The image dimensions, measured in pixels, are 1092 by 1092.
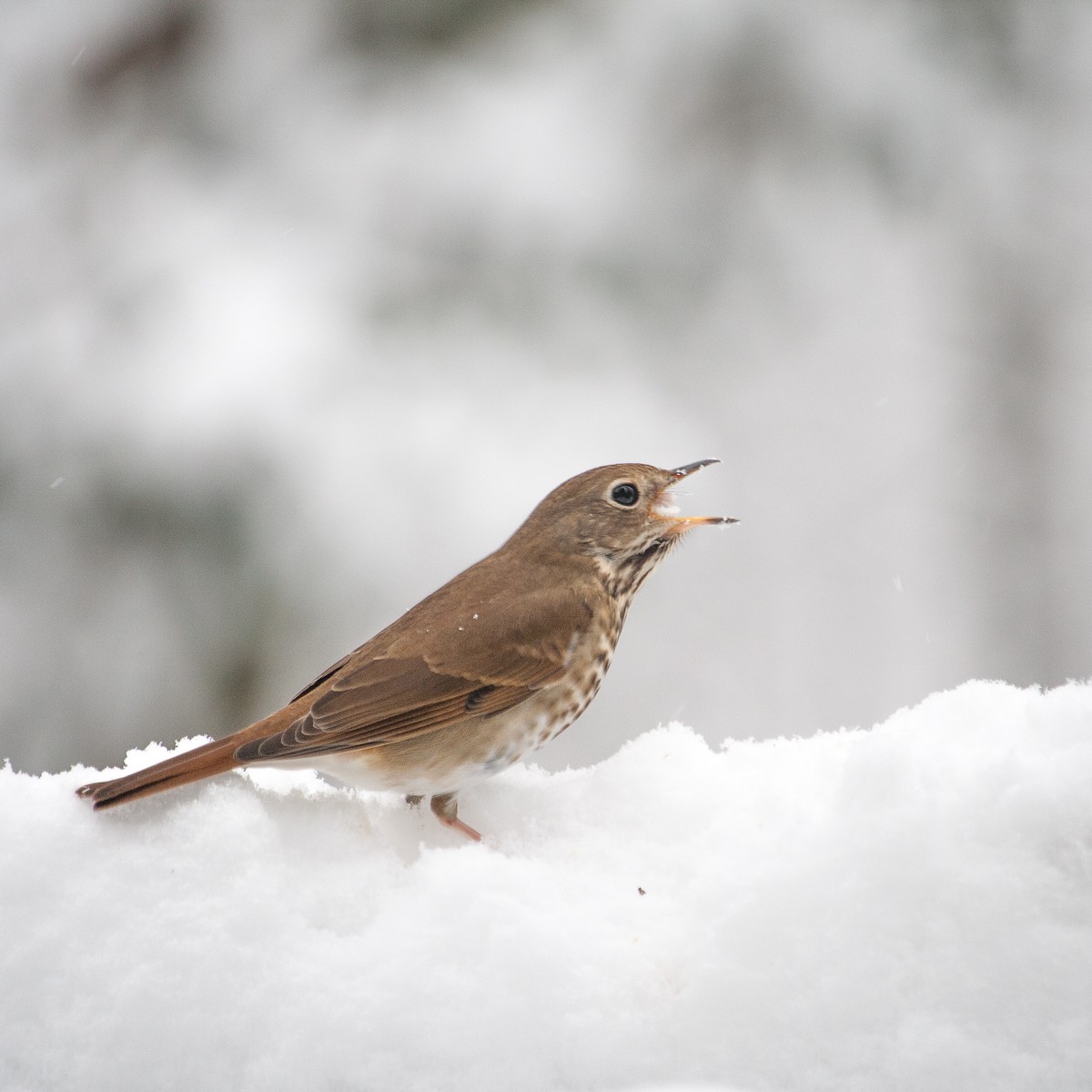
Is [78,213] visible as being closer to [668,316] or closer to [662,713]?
[668,316]

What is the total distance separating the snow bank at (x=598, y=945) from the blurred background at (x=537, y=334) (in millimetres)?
1621

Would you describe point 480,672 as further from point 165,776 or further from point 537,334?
point 537,334

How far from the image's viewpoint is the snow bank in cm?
127

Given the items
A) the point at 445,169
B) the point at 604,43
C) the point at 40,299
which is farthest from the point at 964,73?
the point at 40,299

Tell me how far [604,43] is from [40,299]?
6.25 ft

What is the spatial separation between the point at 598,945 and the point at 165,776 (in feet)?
2.19

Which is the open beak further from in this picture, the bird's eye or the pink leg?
the pink leg

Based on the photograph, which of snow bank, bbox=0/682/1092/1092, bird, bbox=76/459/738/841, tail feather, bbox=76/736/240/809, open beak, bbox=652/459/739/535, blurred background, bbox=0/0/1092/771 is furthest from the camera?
blurred background, bbox=0/0/1092/771

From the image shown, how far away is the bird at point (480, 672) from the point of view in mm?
1859

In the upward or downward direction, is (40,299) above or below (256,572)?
above

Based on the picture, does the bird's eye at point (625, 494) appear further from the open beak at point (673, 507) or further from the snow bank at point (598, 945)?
the snow bank at point (598, 945)

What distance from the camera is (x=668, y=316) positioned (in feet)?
11.5

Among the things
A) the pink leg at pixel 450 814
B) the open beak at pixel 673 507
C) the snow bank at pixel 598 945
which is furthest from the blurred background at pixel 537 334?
the snow bank at pixel 598 945

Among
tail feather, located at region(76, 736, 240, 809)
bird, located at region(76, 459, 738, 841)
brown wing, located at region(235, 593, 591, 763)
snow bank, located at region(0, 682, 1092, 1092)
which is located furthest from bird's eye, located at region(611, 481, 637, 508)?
tail feather, located at region(76, 736, 240, 809)
